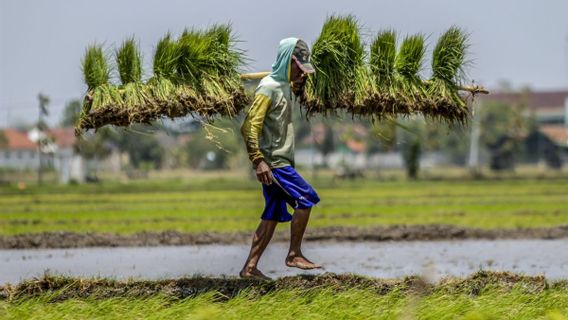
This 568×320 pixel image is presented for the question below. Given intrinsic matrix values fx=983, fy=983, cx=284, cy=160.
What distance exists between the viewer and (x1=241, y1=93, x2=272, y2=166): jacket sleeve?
7.41 meters

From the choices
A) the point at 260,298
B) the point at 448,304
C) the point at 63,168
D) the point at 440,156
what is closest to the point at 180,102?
the point at 260,298

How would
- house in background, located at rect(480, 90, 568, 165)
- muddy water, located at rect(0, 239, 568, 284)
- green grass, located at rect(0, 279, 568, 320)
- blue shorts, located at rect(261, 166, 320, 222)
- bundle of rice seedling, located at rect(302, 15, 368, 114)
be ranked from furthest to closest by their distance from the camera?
house in background, located at rect(480, 90, 568, 165)
muddy water, located at rect(0, 239, 568, 284)
bundle of rice seedling, located at rect(302, 15, 368, 114)
blue shorts, located at rect(261, 166, 320, 222)
green grass, located at rect(0, 279, 568, 320)

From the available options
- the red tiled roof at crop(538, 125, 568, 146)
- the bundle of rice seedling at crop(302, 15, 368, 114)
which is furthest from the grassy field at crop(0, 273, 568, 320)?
the red tiled roof at crop(538, 125, 568, 146)

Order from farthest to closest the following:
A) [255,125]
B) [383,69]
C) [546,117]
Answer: [546,117] < [383,69] < [255,125]

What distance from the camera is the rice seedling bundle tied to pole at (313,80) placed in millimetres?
7895

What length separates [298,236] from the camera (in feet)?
25.4

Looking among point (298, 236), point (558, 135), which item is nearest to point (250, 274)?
point (298, 236)

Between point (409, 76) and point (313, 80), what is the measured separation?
88 cm

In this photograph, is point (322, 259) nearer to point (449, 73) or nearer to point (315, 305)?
point (449, 73)

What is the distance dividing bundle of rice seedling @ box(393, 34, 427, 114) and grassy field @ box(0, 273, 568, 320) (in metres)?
1.58

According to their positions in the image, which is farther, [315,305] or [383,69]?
[383,69]

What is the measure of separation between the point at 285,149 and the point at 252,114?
1.23 feet

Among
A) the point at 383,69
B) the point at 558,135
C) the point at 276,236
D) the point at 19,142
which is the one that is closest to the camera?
the point at 383,69

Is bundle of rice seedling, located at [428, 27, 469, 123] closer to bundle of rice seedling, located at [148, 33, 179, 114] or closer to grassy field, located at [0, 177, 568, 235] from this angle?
bundle of rice seedling, located at [148, 33, 179, 114]
